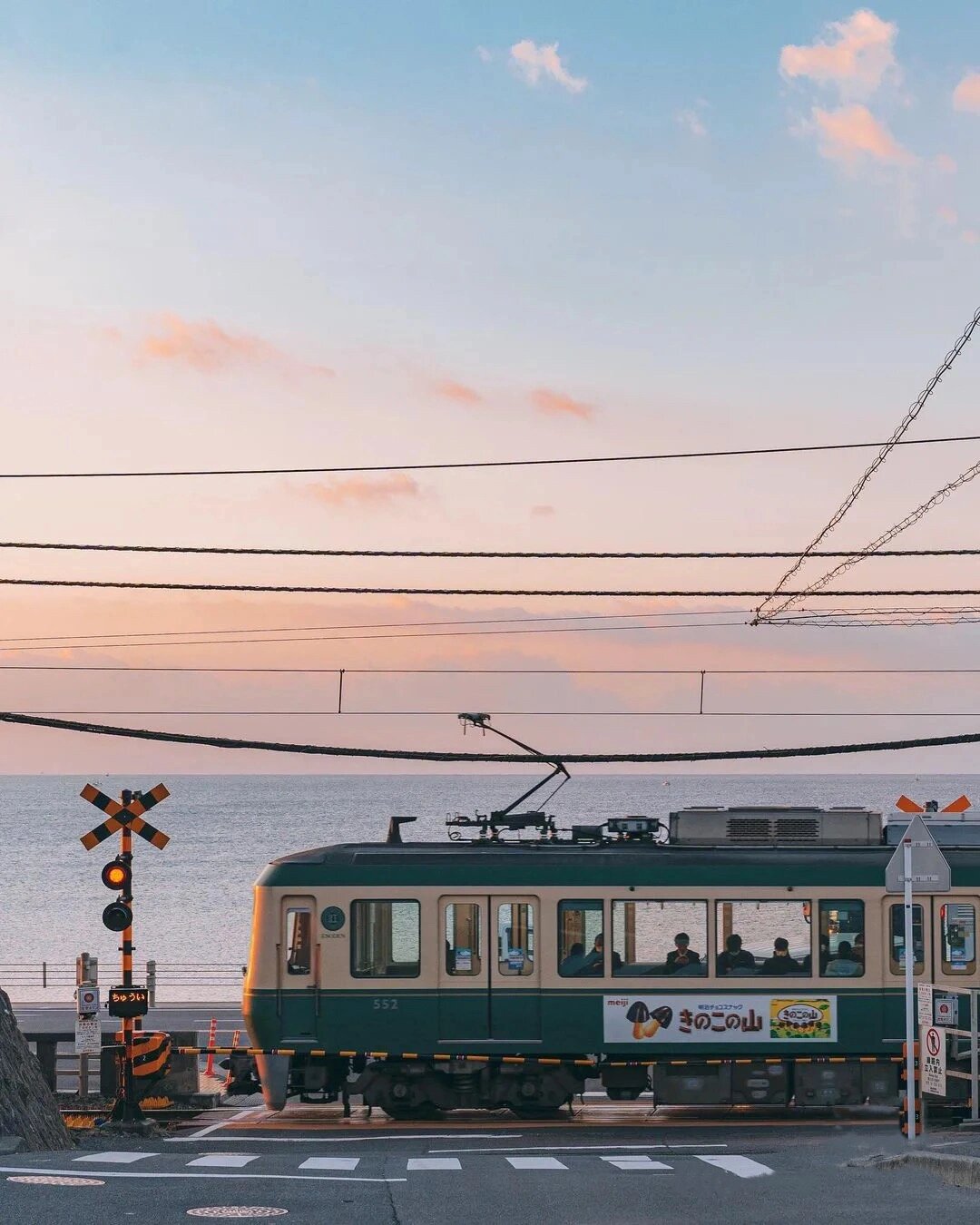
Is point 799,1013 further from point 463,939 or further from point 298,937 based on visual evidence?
point 298,937

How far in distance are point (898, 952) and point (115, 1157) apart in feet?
32.4

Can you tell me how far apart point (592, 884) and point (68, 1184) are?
8.67 meters

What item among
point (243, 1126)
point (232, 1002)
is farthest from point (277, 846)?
point (243, 1126)

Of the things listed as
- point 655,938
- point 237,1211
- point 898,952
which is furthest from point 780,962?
point 237,1211

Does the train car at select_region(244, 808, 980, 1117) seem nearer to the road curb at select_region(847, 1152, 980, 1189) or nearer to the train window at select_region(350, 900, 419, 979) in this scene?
the train window at select_region(350, 900, 419, 979)

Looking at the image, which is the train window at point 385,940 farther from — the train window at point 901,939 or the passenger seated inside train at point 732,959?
the train window at point 901,939

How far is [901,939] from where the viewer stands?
19.5 m

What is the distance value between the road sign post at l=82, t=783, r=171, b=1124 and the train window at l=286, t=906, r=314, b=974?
184 cm

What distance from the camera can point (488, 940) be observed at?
19.5 m

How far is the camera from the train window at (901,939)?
19.4 meters

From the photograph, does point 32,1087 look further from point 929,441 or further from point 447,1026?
point 929,441

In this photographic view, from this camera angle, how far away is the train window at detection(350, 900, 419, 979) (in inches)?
771

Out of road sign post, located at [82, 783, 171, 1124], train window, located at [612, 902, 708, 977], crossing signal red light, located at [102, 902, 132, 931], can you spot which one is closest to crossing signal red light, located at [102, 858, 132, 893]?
road sign post, located at [82, 783, 171, 1124]

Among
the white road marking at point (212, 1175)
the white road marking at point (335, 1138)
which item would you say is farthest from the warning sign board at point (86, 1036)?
the white road marking at point (212, 1175)
